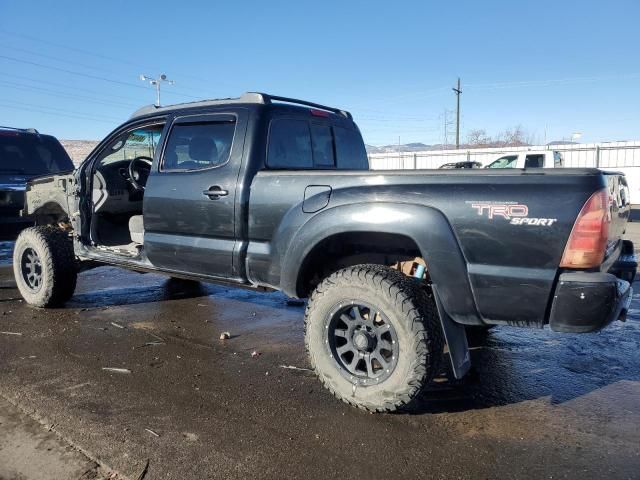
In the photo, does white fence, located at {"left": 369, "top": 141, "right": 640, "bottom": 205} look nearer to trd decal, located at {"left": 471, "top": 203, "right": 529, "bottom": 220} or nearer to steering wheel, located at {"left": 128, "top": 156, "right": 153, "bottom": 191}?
steering wheel, located at {"left": 128, "top": 156, "right": 153, "bottom": 191}

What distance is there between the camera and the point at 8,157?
27.2 ft

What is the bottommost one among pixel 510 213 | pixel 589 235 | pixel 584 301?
pixel 584 301

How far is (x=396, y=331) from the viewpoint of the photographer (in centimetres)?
302

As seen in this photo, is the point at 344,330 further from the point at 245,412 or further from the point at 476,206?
the point at 476,206

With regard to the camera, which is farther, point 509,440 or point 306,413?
point 306,413

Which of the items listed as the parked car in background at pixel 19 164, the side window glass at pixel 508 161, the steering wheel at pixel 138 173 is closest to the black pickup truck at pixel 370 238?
the steering wheel at pixel 138 173

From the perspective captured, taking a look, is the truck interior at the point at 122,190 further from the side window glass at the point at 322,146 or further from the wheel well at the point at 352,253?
the wheel well at the point at 352,253

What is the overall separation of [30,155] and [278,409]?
24.2 feet

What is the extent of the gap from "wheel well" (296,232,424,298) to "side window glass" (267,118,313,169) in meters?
0.83

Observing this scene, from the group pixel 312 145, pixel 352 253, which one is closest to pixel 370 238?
pixel 352 253

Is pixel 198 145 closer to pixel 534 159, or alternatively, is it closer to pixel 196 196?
pixel 196 196

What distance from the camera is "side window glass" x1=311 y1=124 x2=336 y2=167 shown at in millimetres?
4418

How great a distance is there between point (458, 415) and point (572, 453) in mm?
647

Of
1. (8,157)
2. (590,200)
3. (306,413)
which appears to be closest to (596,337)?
(590,200)
